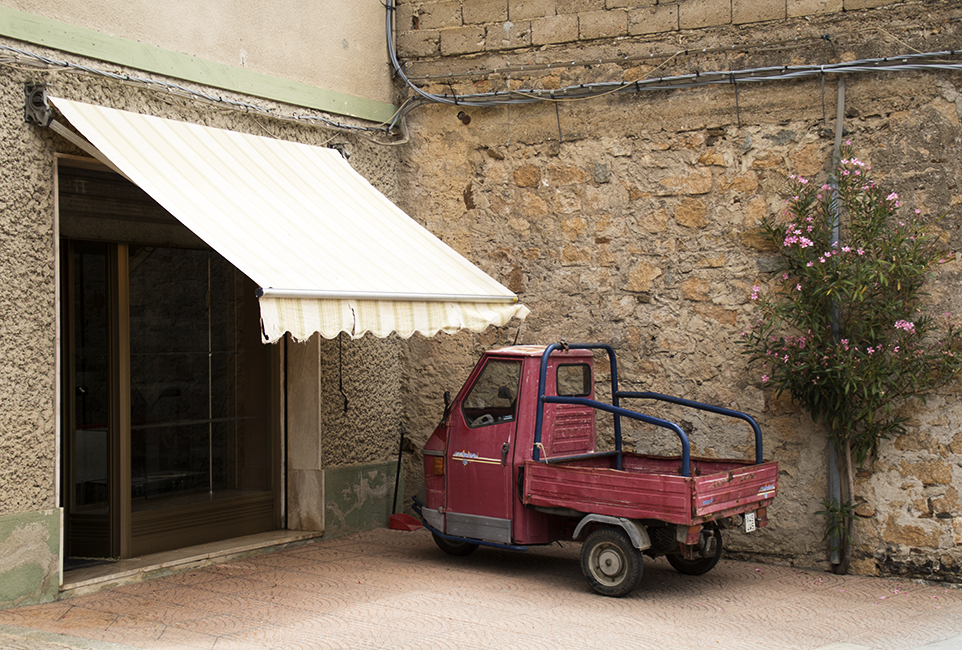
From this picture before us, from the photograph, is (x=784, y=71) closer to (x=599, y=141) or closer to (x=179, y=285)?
(x=599, y=141)

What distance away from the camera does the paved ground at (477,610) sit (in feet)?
17.8

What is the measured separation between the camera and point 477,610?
6.06 meters

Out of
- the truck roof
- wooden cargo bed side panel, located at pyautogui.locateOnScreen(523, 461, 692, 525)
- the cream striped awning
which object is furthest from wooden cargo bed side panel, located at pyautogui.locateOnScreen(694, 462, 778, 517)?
the cream striped awning

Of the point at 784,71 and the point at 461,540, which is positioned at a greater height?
the point at 784,71

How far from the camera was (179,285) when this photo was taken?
7773mm

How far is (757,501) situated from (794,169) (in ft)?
8.40

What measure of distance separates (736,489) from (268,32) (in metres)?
5.06

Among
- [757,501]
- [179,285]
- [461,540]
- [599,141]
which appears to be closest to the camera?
[757,501]

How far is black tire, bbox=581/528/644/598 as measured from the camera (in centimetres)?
632

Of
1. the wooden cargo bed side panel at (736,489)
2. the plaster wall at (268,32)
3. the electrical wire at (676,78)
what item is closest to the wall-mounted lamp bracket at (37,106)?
the plaster wall at (268,32)

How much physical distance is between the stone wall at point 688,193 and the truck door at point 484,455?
141cm

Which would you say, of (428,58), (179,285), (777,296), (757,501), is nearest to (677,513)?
(757,501)

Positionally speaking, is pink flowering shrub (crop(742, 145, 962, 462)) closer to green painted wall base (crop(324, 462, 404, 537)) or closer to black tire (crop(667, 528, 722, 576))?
black tire (crop(667, 528, 722, 576))

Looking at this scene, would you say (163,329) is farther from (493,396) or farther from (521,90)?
(521,90)
